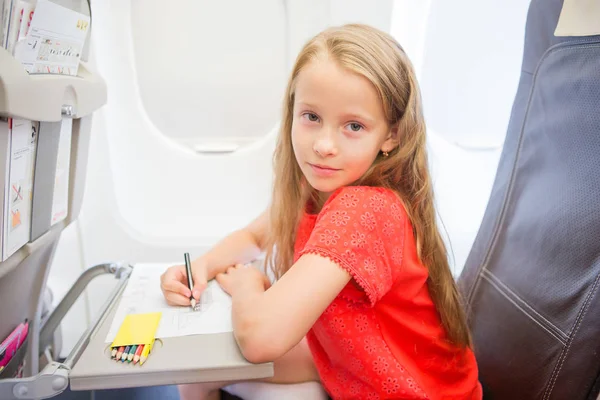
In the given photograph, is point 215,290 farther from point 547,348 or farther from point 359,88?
point 547,348

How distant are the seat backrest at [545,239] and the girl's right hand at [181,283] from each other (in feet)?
2.09

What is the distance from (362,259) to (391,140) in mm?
286

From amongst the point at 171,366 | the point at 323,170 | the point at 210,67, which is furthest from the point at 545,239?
the point at 210,67

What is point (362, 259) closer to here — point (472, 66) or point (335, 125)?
point (335, 125)

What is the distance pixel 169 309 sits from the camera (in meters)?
0.91

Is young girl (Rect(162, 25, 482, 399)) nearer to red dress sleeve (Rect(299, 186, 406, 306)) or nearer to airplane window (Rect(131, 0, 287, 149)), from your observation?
red dress sleeve (Rect(299, 186, 406, 306))

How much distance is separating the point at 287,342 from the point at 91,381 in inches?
11.5

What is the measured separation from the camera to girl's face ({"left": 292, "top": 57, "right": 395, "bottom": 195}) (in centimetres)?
87

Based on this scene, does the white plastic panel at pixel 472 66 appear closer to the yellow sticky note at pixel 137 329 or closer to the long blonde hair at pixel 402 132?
the long blonde hair at pixel 402 132

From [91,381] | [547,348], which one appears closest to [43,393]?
[91,381]

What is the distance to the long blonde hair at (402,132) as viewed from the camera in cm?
88

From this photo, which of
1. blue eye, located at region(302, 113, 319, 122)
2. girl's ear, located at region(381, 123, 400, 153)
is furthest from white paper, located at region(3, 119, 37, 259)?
girl's ear, located at region(381, 123, 400, 153)

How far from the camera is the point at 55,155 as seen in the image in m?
0.94

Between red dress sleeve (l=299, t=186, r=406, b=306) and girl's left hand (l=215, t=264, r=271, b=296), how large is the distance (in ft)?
0.59
